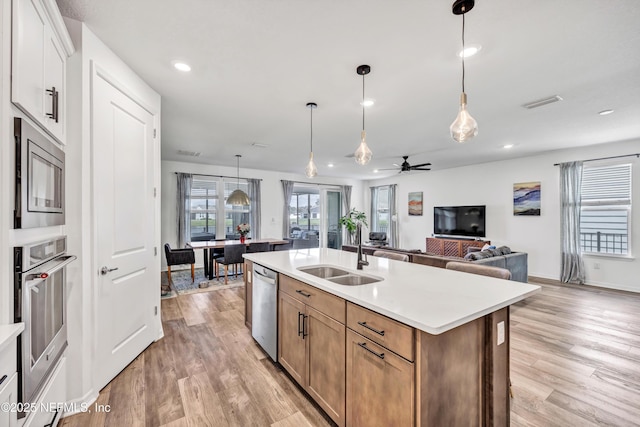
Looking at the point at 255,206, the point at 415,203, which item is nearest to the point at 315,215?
the point at 255,206

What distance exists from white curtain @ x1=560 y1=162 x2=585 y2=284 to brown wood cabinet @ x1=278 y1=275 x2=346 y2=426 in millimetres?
6121

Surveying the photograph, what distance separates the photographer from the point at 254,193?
7574mm

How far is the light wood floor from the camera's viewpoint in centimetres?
183

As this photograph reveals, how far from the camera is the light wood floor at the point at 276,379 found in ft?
5.99

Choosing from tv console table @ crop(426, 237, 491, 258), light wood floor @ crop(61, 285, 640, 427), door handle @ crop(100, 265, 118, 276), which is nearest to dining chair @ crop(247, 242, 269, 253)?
light wood floor @ crop(61, 285, 640, 427)

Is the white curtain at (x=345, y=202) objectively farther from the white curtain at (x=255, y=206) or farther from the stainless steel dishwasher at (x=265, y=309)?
the stainless steel dishwasher at (x=265, y=309)

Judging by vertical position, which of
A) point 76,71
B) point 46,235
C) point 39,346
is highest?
point 76,71

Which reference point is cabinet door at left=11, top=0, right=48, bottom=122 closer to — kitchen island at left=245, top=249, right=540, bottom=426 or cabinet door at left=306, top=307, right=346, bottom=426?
kitchen island at left=245, top=249, right=540, bottom=426

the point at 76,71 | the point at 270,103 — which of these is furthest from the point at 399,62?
the point at 76,71

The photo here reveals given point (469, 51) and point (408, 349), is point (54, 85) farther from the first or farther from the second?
point (469, 51)

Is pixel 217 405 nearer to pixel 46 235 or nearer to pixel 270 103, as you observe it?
pixel 46 235

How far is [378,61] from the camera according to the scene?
7.56 feet

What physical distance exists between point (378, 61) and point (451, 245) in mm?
5816

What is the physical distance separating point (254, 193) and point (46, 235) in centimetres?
605
